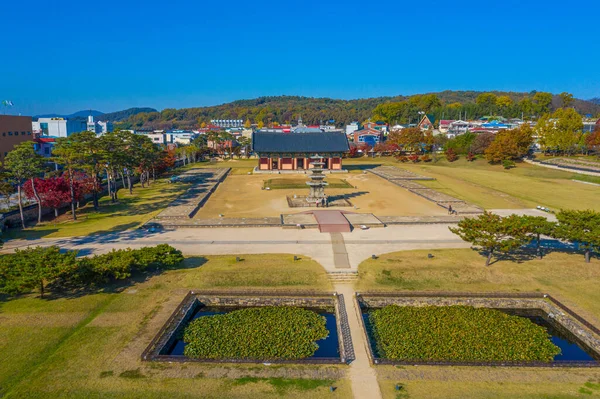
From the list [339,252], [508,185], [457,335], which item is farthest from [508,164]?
[457,335]

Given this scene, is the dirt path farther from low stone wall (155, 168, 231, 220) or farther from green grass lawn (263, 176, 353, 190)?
green grass lawn (263, 176, 353, 190)

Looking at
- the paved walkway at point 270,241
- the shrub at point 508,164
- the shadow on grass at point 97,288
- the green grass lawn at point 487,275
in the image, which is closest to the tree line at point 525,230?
the green grass lawn at point 487,275

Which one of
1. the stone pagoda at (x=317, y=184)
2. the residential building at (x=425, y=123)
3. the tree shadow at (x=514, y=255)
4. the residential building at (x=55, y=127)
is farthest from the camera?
the residential building at (x=425, y=123)

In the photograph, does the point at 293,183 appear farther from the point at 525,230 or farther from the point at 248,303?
the point at 248,303

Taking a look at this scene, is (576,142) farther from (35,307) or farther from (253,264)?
(35,307)

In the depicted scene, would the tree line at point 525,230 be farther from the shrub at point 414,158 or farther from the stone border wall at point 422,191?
the shrub at point 414,158

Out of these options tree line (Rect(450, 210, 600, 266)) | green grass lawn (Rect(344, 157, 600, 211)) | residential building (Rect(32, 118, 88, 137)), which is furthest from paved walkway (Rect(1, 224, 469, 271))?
residential building (Rect(32, 118, 88, 137))

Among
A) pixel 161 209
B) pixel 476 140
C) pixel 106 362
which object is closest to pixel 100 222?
pixel 161 209
